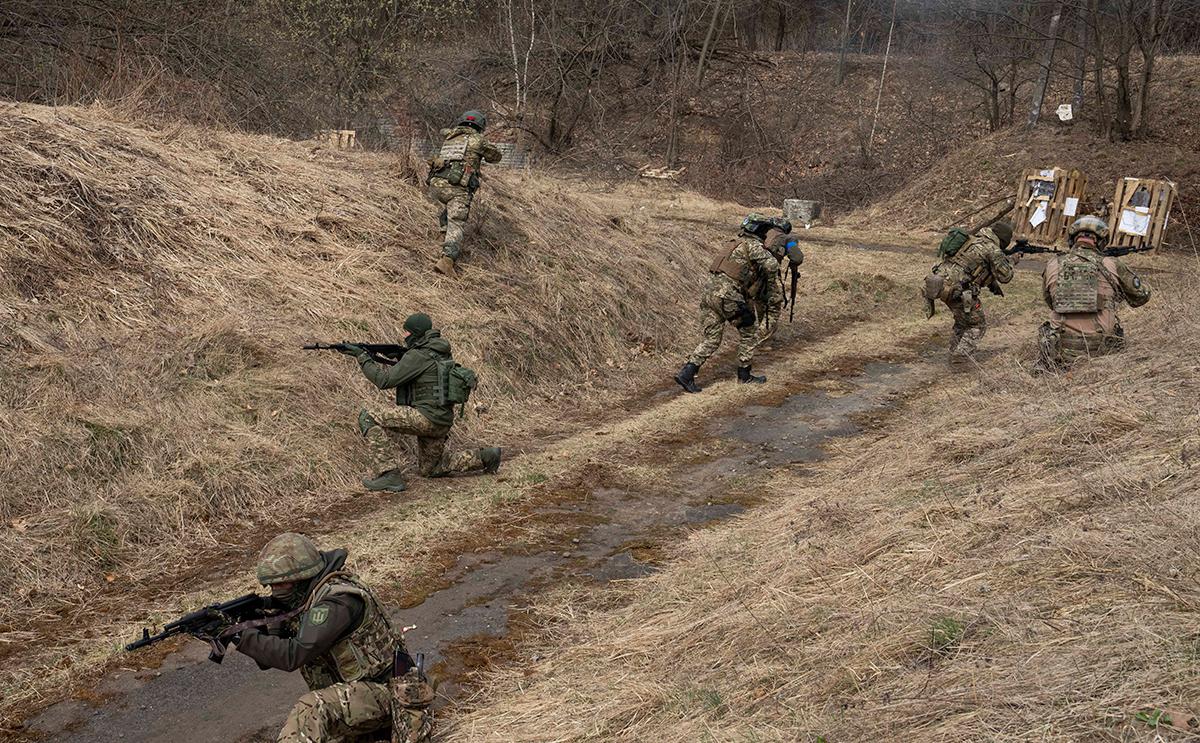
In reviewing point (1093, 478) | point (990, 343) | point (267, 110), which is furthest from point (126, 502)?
point (267, 110)

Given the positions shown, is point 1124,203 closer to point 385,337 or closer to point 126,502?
point 385,337

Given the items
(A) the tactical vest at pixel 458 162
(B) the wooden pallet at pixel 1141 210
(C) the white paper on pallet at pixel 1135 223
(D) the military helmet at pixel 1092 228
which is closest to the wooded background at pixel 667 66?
(B) the wooden pallet at pixel 1141 210

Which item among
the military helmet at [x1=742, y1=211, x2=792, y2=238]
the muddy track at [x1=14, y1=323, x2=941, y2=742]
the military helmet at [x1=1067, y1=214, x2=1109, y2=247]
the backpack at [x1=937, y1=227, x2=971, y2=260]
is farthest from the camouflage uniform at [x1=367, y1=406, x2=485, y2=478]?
the backpack at [x1=937, y1=227, x2=971, y2=260]

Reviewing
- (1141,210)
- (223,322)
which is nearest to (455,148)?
(223,322)

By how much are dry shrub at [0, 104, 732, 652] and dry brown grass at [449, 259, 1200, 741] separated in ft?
10.5

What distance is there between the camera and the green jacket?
8.51 meters

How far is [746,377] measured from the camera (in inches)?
490

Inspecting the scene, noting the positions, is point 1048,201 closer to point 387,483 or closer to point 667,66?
point 667,66

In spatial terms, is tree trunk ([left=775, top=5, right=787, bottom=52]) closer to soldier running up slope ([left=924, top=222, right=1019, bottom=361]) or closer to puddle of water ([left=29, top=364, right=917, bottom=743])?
soldier running up slope ([left=924, top=222, right=1019, bottom=361])

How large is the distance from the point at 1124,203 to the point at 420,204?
15588 mm

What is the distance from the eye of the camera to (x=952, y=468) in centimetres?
728

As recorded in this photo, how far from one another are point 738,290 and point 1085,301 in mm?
3805

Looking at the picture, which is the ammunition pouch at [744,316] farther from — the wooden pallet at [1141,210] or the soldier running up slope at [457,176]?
the wooden pallet at [1141,210]

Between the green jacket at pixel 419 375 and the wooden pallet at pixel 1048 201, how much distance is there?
17834 millimetres
